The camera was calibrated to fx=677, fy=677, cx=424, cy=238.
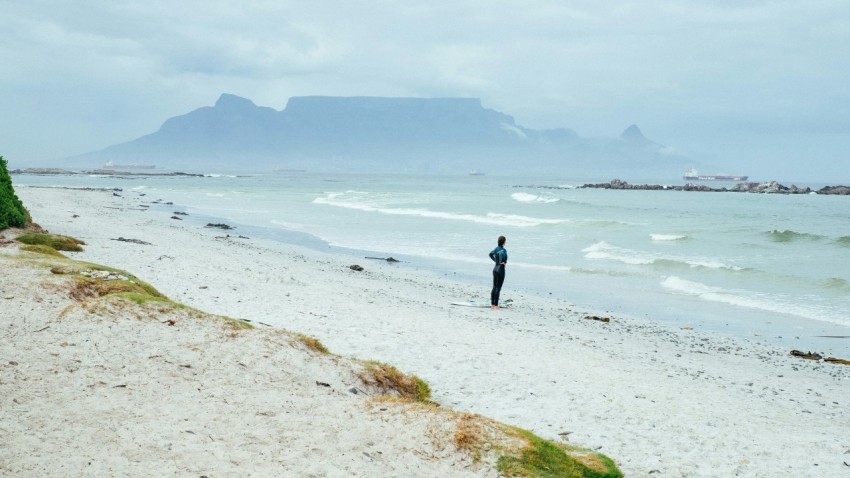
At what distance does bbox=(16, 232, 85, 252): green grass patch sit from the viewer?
1707cm

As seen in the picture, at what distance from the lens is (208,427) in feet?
20.4

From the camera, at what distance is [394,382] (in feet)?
27.9

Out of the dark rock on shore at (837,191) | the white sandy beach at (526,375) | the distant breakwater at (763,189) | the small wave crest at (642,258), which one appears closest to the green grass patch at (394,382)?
the white sandy beach at (526,375)

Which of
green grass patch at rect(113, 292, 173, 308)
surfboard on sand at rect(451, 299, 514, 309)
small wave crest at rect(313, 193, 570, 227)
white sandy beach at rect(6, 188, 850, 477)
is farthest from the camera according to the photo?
small wave crest at rect(313, 193, 570, 227)

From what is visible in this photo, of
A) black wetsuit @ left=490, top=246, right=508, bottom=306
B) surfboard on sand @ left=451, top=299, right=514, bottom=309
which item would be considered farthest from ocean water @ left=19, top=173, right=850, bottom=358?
black wetsuit @ left=490, top=246, right=508, bottom=306

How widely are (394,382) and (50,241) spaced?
13403 mm

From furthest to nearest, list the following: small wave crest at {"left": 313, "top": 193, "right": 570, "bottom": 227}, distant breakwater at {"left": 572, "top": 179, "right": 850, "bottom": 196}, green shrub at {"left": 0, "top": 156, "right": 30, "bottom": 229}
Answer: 1. distant breakwater at {"left": 572, "top": 179, "right": 850, "bottom": 196}
2. small wave crest at {"left": 313, "top": 193, "right": 570, "bottom": 227}
3. green shrub at {"left": 0, "top": 156, "right": 30, "bottom": 229}

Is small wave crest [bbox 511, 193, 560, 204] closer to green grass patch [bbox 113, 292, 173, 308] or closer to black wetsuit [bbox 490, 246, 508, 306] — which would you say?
black wetsuit [bbox 490, 246, 508, 306]

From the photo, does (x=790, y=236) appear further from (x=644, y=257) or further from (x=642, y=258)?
(x=642, y=258)

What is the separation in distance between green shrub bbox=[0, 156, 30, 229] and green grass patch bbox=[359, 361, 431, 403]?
1515 cm

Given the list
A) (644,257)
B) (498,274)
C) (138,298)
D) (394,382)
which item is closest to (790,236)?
(644,257)

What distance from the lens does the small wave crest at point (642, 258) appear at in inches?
1081

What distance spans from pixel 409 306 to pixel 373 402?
29.1ft

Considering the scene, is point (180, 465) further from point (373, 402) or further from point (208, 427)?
point (373, 402)
